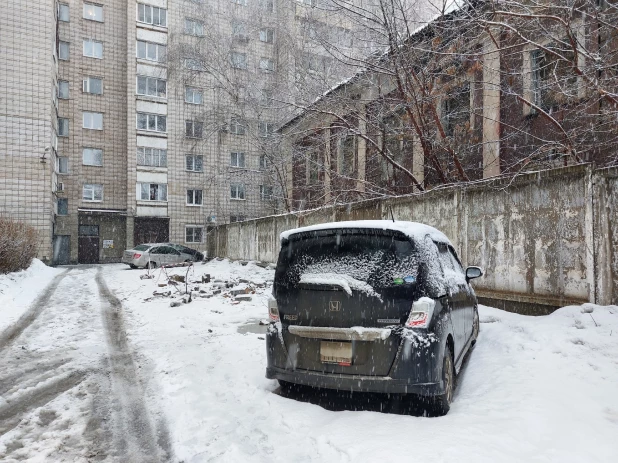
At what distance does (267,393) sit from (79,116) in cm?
3409

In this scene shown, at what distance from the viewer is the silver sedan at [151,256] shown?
22.7 m

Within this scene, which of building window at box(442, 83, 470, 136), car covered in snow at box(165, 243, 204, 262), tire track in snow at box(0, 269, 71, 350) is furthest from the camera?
car covered in snow at box(165, 243, 204, 262)

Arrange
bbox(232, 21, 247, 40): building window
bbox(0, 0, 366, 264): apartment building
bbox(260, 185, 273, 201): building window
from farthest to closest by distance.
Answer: bbox(0, 0, 366, 264): apartment building
bbox(232, 21, 247, 40): building window
bbox(260, 185, 273, 201): building window

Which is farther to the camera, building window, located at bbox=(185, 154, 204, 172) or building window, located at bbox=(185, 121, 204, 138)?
building window, located at bbox=(185, 154, 204, 172)

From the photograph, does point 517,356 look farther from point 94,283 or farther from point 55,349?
point 94,283

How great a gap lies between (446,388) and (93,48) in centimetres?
3735

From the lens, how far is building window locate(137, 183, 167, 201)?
3278 centimetres

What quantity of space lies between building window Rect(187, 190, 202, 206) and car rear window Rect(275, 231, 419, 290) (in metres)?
31.8

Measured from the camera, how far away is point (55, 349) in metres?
6.36

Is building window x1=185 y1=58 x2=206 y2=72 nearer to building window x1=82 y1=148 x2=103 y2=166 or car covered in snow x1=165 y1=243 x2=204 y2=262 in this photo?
car covered in snow x1=165 y1=243 x2=204 y2=262

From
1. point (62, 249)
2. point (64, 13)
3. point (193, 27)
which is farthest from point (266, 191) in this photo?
point (64, 13)

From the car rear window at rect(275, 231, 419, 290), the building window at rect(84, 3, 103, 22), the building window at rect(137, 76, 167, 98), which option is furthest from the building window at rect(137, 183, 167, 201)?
the car rear window at rect(275, 231, 419, 290)

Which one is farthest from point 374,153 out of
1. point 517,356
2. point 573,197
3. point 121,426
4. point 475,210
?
point 121,426

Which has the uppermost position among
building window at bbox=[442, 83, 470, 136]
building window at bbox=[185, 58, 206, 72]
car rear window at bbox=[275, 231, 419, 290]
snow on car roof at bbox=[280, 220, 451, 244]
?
building window at bbox=[185, 58, 206, 72]
